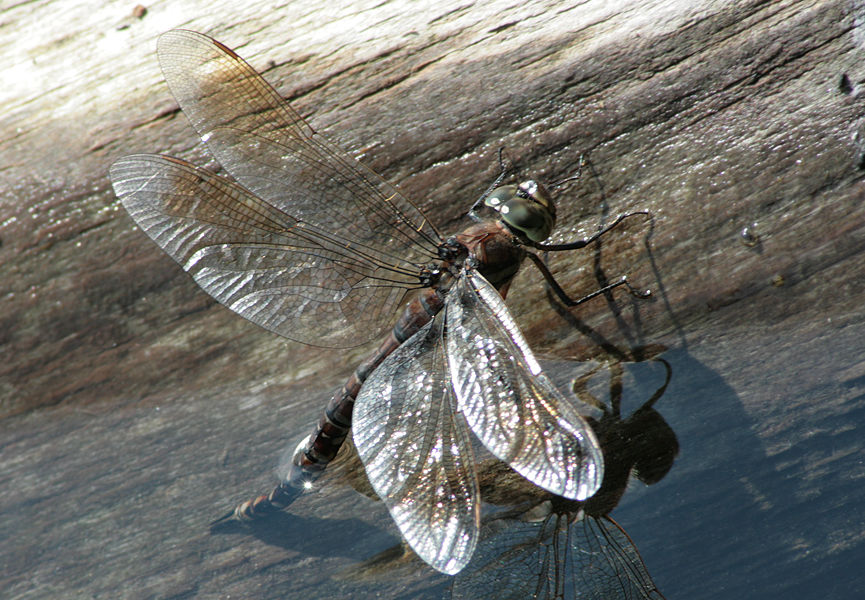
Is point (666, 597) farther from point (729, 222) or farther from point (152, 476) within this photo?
point (152, 476)

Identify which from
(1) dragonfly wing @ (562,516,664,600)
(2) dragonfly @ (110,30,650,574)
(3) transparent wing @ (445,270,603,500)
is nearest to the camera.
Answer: (3) transparent wing @ (445,270,603,500)

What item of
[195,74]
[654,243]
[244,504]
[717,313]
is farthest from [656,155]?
[244,504]

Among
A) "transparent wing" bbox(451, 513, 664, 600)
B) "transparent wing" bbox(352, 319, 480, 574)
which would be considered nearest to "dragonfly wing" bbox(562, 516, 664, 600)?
"transparent wing" bbox(451, 513, 664, 600)

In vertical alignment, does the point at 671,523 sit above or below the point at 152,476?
below

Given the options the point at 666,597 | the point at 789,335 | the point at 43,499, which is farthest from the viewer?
the point at 43,499

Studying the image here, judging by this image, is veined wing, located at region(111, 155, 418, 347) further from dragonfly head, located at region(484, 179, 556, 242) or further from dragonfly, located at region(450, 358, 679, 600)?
dragonfly, located at region(450, 358, 679, 600)

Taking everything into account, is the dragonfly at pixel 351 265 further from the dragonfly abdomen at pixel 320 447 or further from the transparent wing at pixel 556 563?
the transparent wing at pixel 556 563

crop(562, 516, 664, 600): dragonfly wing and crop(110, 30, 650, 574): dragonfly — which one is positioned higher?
crop(110, 30, 650, 574): dragonfly
